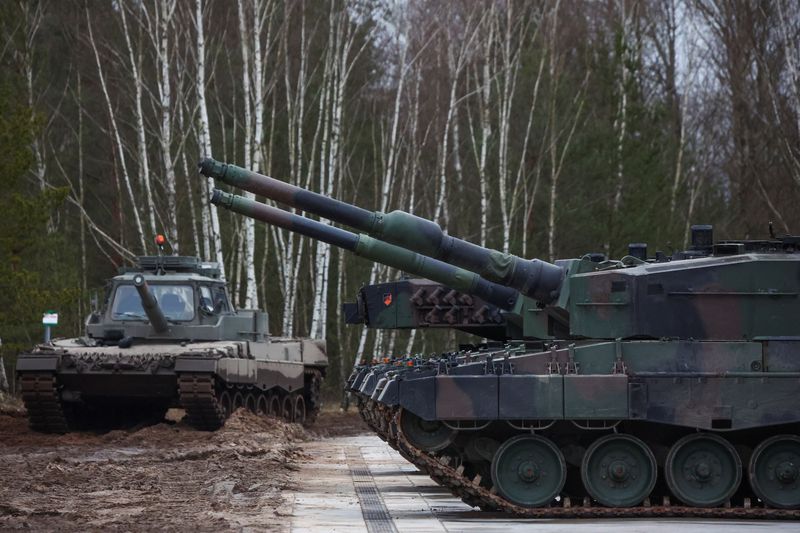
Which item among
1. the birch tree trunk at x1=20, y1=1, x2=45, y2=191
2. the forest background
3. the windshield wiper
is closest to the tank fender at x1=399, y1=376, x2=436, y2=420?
the windshield wiper

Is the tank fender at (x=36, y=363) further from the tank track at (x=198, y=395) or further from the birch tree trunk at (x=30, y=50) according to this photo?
the birch tree trunk at (x=30, y=50)

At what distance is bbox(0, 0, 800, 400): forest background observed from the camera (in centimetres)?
3538

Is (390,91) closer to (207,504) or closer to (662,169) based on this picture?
(662,169)

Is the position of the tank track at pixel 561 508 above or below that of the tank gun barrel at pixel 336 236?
below

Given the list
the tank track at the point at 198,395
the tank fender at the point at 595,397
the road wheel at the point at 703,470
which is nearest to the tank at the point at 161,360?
the tank track at the point at 198,395

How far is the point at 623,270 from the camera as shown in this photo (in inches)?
576

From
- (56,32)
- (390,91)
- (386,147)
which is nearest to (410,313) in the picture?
(386,147)

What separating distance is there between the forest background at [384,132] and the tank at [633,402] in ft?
59.4

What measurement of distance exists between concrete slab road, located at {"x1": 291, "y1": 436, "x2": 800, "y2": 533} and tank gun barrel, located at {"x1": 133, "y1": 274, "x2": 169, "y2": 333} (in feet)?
14.2

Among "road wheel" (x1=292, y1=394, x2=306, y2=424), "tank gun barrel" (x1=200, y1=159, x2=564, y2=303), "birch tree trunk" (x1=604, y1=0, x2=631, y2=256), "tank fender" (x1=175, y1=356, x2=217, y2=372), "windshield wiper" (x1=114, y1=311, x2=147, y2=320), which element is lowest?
"road wheel" (x1=292, y1=394, x2=306, y2=424)

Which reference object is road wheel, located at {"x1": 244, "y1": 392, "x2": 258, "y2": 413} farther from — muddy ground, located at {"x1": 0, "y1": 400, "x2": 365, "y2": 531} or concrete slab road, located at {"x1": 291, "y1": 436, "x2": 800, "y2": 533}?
concrete slab road, located at {"x1": 291, "y1": 436, "x2": 800, "y2": 533}

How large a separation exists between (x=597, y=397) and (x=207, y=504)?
146 inches

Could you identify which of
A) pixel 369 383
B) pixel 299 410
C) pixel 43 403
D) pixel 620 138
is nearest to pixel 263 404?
pixel 299 410

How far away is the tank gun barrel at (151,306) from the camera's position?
22.2 meters
